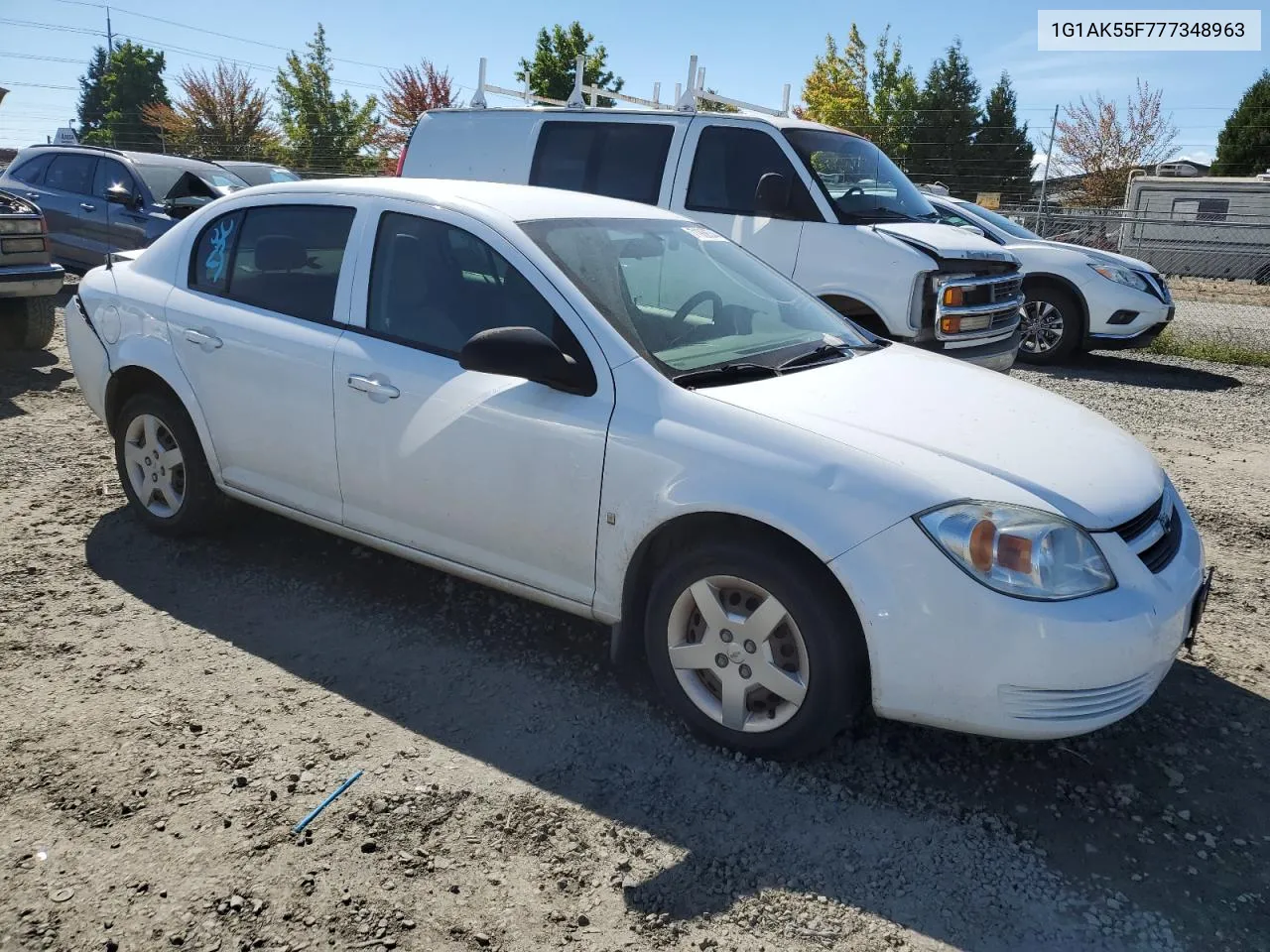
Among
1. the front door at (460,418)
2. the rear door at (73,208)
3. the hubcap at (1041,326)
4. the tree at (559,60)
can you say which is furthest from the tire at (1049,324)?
the tree at (559,60)

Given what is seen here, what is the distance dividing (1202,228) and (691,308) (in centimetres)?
2389

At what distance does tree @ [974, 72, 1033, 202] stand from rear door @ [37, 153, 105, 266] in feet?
122

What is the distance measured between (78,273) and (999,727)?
1294 centimetres

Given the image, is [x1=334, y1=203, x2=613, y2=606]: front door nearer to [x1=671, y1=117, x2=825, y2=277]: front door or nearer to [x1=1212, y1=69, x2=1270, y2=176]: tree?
[x1=671, y1=117, x2=825, y2=277]: front door

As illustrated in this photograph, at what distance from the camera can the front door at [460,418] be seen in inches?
130

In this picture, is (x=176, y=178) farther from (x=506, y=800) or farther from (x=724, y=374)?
(x=506, y=800)

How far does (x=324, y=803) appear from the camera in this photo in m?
2.87

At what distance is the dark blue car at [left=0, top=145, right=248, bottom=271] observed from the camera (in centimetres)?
1124

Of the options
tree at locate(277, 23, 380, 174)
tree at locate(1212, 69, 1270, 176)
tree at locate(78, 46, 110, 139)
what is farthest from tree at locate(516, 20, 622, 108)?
tree at locate(78, 46, 110, 139)

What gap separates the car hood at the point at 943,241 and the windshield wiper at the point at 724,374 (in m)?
3.85

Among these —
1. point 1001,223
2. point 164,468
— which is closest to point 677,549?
point 164,468

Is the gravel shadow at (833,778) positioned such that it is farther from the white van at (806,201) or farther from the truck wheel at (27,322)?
the truck wheel at (27,322)

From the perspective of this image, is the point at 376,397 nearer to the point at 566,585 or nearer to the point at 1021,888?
the point at 566,585

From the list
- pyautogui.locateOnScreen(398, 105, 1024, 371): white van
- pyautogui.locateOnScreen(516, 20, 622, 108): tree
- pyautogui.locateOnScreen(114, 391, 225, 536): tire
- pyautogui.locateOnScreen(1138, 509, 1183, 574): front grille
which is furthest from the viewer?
pyautogui.locateOnScreen(516, 20, 622, 108): tree
